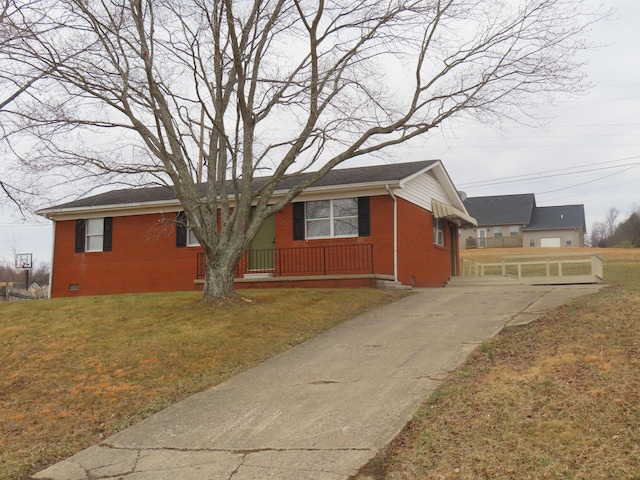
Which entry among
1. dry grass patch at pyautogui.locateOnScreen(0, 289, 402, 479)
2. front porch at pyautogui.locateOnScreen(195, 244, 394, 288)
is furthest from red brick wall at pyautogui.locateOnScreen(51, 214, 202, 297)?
dry grass patch at pyautogui.locateOnScreen(0, 289, 402, 479)

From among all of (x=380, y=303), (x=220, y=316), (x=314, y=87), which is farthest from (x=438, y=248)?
(x=220, y=316)

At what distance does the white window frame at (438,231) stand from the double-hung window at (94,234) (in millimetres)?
10703

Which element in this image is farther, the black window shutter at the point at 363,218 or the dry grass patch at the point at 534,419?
the black window shutter at the point at 363,218

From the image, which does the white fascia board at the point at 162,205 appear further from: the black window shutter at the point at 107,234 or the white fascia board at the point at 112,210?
the black window shutter at the point at 107,234

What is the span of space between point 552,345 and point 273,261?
1105cm

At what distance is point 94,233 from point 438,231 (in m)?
11.6

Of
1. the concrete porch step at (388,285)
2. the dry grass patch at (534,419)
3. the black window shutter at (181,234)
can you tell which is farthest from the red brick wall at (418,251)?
the dry grass patch at (534,419)

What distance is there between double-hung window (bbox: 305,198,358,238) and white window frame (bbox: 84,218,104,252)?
7615 millimetres

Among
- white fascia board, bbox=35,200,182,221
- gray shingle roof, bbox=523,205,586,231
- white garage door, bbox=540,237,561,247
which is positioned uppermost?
gray shingle roof, bbox=523,205,586,231

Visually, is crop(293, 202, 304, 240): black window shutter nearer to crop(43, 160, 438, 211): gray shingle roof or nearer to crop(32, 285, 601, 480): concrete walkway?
crop(43, 160, 438, 211): gray shingle roof

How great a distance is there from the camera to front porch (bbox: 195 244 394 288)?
16164mm

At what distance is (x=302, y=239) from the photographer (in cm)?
1733

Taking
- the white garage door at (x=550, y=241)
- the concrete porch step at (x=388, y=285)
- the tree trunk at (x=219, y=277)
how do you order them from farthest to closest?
1. the white garage door at (x=550, y=241)
2. the concrete porch step at (x=388, y=285)
3. the tree trunk at (x=219, y=277)

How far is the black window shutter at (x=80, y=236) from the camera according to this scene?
20.7 metres
